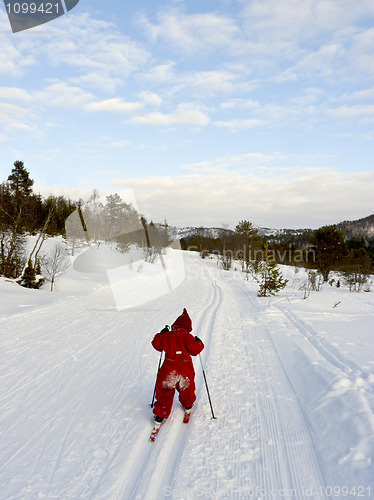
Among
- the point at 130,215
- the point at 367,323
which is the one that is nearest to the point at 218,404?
the point at 367,323

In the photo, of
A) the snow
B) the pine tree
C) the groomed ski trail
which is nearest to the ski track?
the snow

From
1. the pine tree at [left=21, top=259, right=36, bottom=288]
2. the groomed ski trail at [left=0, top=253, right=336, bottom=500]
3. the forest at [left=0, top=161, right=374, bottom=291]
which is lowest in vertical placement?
the groomed ski trail at [left=0, top=253, right=336, bottom=500]

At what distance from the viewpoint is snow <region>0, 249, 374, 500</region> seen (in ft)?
8.69

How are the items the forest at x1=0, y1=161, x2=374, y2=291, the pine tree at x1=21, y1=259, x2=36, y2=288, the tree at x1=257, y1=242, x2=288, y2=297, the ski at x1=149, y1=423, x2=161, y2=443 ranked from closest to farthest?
the ski at x1=149, y1=423, x2=161, y2=443, the pine tree at x1=21, y1=259, x2=36, y2=288, the tree at x1=257, y1=242, x2=288, y2=297, the forest at x1=0, y1=161, x2=374, y2=291

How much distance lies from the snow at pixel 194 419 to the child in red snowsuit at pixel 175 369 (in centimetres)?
28

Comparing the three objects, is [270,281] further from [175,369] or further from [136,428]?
[136,428]

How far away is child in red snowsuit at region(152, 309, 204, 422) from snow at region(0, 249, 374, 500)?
0.28 metres

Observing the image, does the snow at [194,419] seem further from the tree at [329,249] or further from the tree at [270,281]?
the tree at [329,249]

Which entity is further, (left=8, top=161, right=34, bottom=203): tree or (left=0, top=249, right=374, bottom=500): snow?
(left=8, top=161, right=34, bottom=203): tree

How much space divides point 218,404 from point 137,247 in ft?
134

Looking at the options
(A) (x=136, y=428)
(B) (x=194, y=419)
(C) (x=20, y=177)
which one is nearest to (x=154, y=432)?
(A) (x=136, y=428)

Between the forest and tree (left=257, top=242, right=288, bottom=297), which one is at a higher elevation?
the forest

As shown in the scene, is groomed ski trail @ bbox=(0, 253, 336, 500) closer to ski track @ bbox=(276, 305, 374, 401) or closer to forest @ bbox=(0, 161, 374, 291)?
ski track @ bbox=(276, 305, 374, 401)

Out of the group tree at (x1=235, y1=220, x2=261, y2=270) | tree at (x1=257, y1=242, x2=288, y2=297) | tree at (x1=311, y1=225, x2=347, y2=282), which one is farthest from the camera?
tree at (x1=235, y1=220, x2=261, y2=270)
